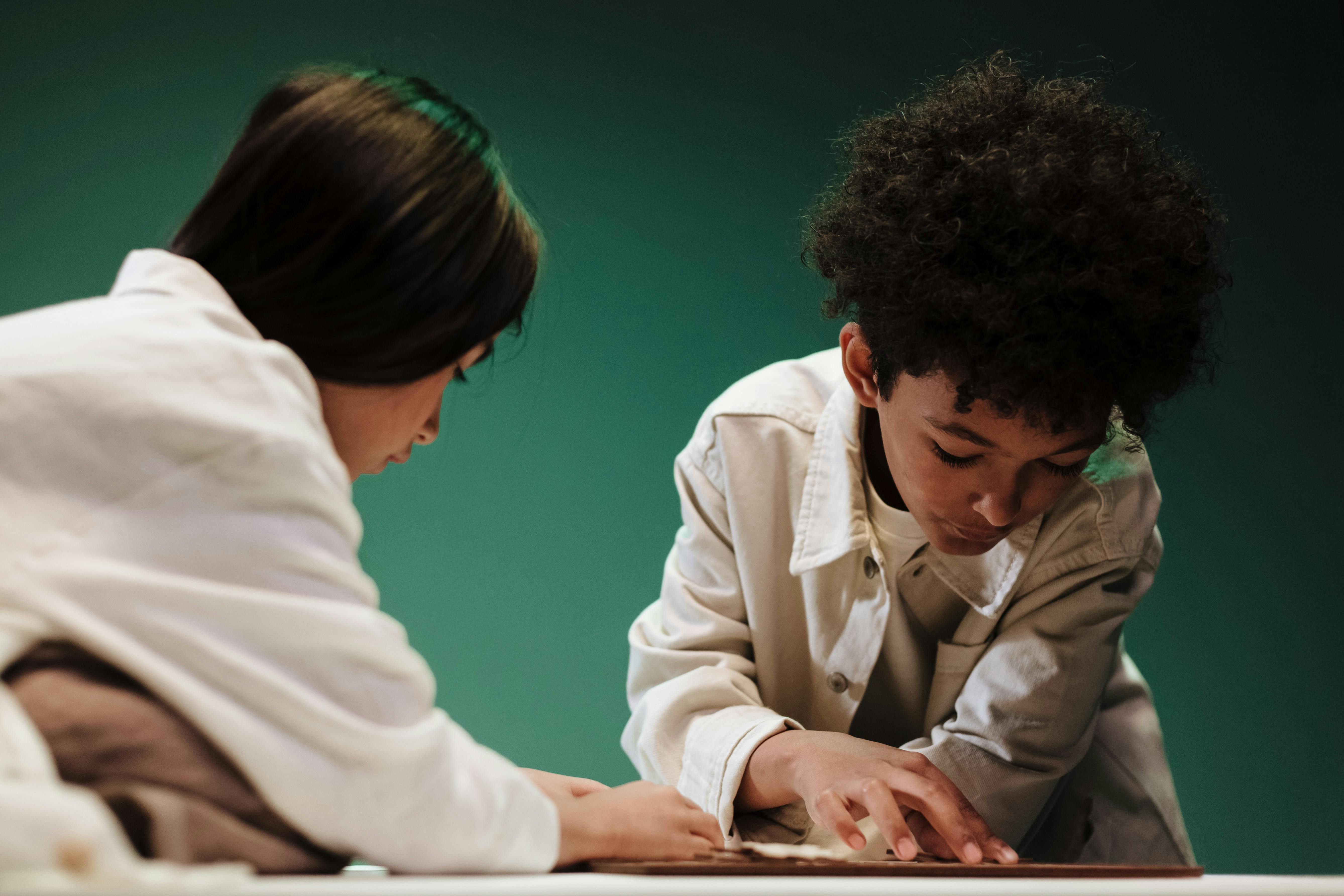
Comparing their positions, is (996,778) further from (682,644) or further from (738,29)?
(738,29)

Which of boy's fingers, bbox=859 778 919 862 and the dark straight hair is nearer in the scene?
the dark straight hair

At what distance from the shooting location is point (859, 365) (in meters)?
1.04

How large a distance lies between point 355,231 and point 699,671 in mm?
629

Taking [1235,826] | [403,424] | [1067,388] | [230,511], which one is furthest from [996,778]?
[1235,826]

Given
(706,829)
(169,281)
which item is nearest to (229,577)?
(169,281)

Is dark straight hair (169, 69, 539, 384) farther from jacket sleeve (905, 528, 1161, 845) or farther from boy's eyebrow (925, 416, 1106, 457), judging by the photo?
jacket sleeve (905, 528, 1161, 845)

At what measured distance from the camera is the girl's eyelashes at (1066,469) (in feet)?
3.05

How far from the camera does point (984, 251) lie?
884 millimetres

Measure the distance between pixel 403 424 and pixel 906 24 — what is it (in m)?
1.67

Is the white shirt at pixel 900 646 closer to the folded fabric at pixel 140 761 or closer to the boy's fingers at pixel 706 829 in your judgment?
the boy's fingers at pixel 706 829

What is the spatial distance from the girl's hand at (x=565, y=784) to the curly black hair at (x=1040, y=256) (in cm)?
45

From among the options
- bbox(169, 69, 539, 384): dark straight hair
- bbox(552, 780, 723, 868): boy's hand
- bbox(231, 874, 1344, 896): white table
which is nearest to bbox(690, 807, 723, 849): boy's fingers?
bbox(552, 780, 723, 868): boy's hand

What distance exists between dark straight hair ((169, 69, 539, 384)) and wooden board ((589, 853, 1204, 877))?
1.20 feet

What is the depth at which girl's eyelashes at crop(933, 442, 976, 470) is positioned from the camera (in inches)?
36.4
